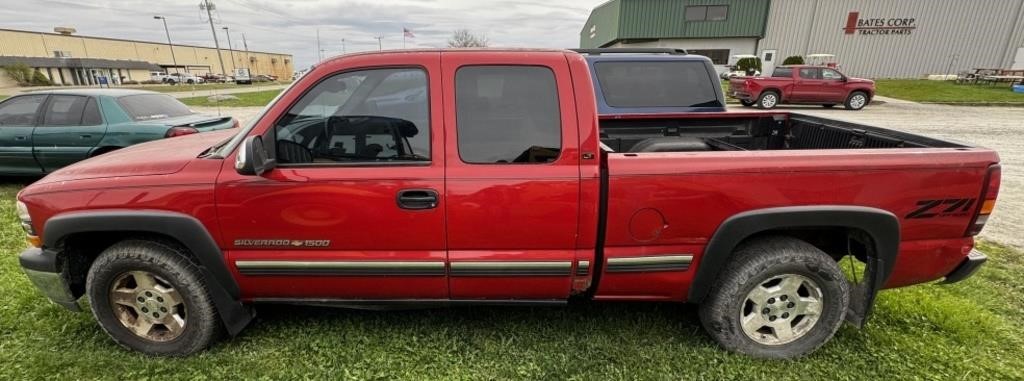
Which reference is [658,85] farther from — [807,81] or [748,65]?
[748,65]

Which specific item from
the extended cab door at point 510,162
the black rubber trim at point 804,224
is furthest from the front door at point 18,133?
the black rubber trim at point 804,224

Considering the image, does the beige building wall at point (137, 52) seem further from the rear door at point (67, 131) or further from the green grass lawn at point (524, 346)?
the green grass lawn at point (524, 346)

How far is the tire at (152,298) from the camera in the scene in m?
2.51

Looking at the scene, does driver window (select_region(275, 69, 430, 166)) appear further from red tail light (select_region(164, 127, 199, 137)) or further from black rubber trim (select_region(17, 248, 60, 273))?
red tail light (select_region(164, 127, 199, 137))

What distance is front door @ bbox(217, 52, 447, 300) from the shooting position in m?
2.31

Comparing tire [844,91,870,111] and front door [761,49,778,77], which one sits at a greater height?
front door [761,49,778,77]

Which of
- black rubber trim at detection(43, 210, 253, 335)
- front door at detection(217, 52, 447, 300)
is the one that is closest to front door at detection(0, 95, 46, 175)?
black rubber trim at detection(43, 210, 253, 335)

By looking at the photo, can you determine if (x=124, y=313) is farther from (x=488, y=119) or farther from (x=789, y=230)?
(x=789, y=230)

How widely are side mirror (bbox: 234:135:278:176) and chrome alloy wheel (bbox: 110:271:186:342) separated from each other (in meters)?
0.94

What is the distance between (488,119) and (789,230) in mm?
1728

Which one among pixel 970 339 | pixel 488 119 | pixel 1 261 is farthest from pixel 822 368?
pixel 1 261

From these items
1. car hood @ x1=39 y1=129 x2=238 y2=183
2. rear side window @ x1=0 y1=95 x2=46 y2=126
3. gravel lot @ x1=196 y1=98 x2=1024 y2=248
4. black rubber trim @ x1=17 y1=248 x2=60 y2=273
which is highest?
car hood @ x1=39 y1=129 x2=238 y2=183

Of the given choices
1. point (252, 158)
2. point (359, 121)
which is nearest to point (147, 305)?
point (252, 158)

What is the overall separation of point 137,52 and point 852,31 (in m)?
97.5
